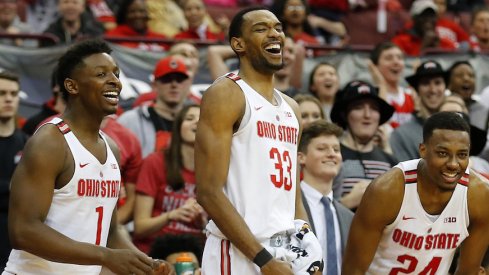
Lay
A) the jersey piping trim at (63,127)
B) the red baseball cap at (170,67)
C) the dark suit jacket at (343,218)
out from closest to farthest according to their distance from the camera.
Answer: the jersey piping trim at (63,127), the dark suit jacket at (343,218), the red baseball cap at (170,67)

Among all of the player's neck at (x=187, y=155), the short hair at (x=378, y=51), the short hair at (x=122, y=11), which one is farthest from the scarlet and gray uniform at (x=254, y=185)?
the short hair at (x=122, y=11)

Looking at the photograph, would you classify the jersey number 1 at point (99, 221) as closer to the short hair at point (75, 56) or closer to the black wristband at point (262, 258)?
the short hair at point (75, 56)

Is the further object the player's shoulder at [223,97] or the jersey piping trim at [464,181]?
the jersey piping trim at [464,181]

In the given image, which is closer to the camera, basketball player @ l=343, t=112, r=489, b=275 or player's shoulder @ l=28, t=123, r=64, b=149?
player's shoulder @ l=28, t=123, r=64, b=149

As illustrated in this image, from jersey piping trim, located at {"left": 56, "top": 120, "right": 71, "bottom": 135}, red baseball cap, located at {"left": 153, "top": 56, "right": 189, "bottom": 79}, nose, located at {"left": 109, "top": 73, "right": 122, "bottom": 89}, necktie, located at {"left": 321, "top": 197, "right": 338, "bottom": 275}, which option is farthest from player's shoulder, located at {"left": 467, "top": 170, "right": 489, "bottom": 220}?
red baseball cap, located at {"left": 153, "top": 56, "right": 189, "bottom": 79}

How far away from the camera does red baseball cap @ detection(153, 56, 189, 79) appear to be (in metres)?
9.48

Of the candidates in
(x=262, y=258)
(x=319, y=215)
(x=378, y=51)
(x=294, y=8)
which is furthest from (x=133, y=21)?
(x=262, y=258)

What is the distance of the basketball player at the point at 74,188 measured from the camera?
5.38 meters

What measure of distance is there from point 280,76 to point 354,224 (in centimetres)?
357

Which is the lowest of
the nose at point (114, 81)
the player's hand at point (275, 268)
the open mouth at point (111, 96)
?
the player's hand at point (275, 268)

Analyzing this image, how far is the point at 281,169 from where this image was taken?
18.4 feet

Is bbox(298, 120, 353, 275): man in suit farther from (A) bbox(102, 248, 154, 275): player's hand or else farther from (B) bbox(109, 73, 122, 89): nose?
(A) bbox(102, 248, 154, 275): player's hand

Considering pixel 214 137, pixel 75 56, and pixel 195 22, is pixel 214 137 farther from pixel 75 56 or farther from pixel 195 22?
pixel 195 22

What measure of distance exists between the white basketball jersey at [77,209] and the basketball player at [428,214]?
5.39 feet
